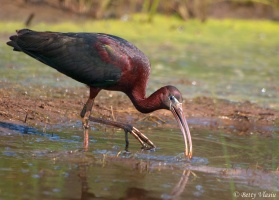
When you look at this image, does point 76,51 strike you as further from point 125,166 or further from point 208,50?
point 208,50

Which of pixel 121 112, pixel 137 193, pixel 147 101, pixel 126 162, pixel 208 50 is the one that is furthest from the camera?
pixel 208 50

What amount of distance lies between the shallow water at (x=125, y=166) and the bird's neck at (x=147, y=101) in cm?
39

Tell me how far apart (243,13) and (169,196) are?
11.7m

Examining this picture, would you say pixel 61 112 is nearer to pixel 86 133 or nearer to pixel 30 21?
pixel 86 133

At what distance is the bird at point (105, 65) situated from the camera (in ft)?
24.3

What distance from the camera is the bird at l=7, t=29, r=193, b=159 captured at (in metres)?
7.41

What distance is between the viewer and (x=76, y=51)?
7793 millimetres

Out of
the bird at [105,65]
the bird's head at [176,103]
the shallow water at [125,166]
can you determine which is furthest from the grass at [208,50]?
the bird's head at [176,103]

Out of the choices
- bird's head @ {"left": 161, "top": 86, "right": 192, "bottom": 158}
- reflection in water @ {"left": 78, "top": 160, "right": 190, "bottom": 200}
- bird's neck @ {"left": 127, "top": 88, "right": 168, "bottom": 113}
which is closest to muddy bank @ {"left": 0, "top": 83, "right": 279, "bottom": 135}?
bird's neck @ {"left": 127, "top": 88, "right": 168, "bottom": 113}

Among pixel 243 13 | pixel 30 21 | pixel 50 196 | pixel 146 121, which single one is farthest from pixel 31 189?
pixel 243 13

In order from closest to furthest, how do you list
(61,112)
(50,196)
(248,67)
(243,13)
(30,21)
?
(50,196)
(61,112)
(248,67)
(30,21)
(243,13)

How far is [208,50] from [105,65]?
6.50 m

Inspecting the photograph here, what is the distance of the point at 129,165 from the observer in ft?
21.6

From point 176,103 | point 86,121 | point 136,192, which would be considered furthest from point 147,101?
point 136,192
